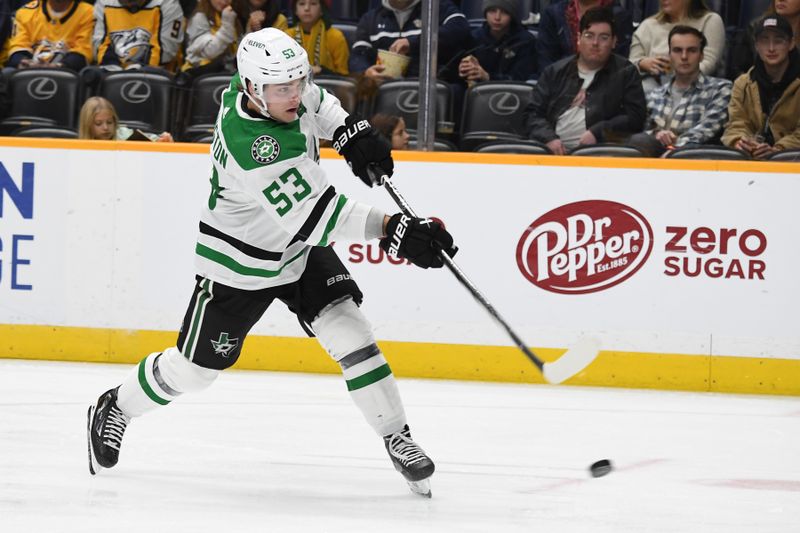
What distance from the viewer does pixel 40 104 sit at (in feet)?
20.2

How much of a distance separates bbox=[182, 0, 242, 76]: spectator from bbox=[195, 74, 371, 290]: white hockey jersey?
2.87 metres

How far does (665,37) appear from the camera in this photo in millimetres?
5746

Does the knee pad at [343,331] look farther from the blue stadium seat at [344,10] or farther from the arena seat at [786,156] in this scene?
the blue stadium seat at [344,10]

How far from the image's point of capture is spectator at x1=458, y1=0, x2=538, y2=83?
6062mm

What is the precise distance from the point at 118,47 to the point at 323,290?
3531 millimetres

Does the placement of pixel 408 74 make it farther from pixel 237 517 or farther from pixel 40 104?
pixel 237 517

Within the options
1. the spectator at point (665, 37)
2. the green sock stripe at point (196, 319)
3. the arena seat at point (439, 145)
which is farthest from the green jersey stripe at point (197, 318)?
the spectator at point (665, 37)

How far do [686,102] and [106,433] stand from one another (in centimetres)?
313

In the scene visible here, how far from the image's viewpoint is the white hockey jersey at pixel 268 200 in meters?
3.03

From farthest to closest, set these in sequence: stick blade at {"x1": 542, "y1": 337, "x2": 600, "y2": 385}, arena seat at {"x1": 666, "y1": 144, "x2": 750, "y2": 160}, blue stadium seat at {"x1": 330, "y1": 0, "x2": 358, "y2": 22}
Answer: blue stadium seat at {"x1": 330, "y1": 0, "x2": 358, "y2": 22}
arena seat at {"x1": 666, "y1": 144, "x2": 750, "y2": 160}
stick blade at {"x1": 542, "y1": 337, "x2": 600, "y2": 385}

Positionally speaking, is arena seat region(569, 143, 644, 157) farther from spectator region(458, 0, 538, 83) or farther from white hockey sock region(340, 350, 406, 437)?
white hockey sock region(340, 350, 406, 437)

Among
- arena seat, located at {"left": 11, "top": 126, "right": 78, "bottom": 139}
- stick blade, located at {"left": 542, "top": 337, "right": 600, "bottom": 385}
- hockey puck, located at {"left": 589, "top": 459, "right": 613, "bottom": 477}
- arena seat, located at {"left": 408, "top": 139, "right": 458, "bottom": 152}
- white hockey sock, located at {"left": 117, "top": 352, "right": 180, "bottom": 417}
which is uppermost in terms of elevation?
arena seat, located at {"left": 408, "top": 139, "right": 458, "bottom": 152}

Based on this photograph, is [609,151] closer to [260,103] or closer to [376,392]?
[376,392]

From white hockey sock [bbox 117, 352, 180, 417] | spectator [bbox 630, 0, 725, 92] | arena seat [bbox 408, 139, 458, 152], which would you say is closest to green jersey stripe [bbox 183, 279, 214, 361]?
white hockey sock [bbox 117, 352, 180, 417]
